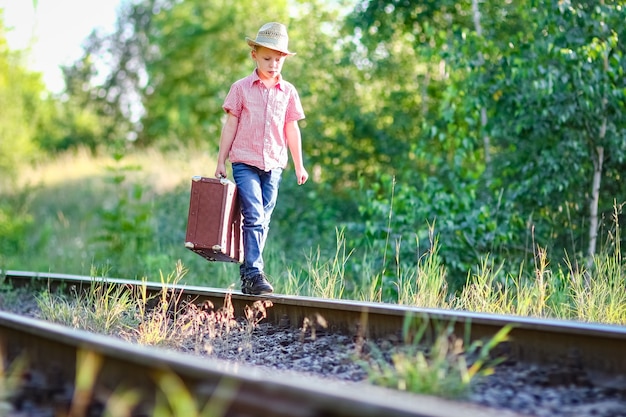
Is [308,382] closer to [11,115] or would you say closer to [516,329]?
[516,329]

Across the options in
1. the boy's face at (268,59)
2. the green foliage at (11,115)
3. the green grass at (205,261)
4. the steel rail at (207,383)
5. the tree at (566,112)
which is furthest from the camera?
the green foliage at (11,115)

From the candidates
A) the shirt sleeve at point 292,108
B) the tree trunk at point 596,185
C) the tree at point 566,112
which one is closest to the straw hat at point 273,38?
the shirt sleeve at point 292,108

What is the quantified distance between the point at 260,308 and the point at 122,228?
619 cm

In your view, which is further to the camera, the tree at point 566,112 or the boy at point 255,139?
the tree at point 566,112

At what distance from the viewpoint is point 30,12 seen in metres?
22.5

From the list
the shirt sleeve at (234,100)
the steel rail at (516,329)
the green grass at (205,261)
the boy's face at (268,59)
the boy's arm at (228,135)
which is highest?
the boy's face at (268,59)

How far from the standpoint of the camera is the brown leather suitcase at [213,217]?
6105 millimetres

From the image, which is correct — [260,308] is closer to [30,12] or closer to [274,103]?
[274,103]

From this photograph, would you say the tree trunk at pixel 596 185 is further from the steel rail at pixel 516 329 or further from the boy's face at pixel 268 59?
the steel rail at pixel 516 329

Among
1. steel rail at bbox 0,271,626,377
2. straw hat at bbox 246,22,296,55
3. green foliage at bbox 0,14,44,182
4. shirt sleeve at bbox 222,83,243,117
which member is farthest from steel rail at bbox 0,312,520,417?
green foliage at bbox 0,14,44,182

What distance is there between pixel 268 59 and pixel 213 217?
3.73ft

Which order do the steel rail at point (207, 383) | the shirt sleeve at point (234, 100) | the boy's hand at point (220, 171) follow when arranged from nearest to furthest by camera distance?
the steel rail at point (207, 383), the shirt sleeve at point (234, 100), the boy's hand at point (220, 171)

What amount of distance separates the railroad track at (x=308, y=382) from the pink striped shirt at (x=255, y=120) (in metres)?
0.95

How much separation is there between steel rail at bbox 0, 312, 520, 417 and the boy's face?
2667 mm
